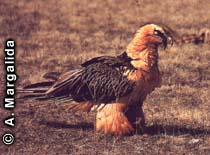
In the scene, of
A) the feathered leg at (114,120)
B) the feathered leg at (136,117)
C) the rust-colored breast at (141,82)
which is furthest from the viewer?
the feathered leg at (136,117)

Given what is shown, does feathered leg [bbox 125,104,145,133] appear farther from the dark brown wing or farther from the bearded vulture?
the dark brown wing

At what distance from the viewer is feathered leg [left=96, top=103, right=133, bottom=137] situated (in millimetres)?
8422

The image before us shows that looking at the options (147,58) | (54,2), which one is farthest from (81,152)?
(54,2)

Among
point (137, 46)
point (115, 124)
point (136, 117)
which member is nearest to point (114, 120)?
point (115, 124)

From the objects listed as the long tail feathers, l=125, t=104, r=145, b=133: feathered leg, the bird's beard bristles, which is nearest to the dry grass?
l=125, t=104, r=145, b=133: feathered leg

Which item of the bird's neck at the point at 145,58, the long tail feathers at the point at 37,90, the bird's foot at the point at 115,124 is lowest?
the bird's foot at the point at 115,124

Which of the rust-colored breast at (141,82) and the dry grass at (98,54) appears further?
the dry grass at (98,54)

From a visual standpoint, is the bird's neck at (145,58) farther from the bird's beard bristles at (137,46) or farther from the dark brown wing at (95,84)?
the dark brown wing at (95,84)

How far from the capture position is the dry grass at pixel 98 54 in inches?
341

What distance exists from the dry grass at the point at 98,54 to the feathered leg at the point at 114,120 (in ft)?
0.49

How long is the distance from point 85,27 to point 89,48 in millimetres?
2784

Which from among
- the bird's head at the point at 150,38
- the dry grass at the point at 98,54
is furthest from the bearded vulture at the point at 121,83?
the dry grass at the point at 98,54

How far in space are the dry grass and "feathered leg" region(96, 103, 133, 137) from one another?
0.15 metres

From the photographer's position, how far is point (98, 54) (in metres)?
15.7
